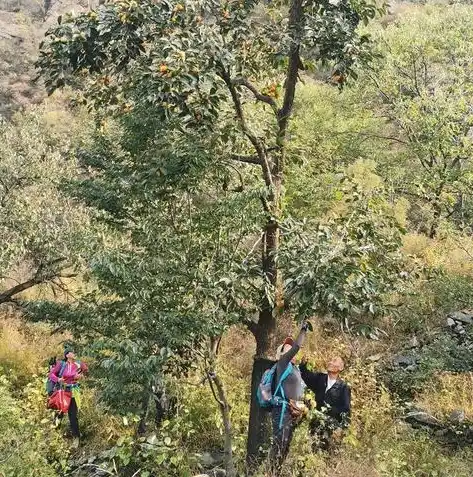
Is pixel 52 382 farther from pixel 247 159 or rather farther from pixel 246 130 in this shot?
pixel 246 130

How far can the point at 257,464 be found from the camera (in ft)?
→ 22.6

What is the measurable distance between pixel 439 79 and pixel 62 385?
14.6m

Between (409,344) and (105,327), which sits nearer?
(105,327)

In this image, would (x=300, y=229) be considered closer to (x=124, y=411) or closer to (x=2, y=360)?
(x=124, y=411)

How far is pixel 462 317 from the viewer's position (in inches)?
468

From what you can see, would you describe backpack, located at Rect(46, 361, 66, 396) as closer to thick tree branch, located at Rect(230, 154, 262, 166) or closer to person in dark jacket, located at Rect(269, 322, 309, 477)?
person in dark jacket, located at Rect(269, 322, 309, 477)

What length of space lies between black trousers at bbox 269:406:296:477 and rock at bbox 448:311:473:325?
6.80m

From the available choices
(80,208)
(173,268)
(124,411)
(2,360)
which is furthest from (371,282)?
(2,360)

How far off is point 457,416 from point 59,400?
251 inches

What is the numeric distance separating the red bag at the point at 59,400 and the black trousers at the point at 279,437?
4.70 m

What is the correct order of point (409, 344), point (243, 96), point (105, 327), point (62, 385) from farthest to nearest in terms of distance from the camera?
point (409, 344), point (62, 385), point (243, 96), point (105, 327)

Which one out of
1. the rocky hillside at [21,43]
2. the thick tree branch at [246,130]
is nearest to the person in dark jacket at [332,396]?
the thick tree branch at [246,130]

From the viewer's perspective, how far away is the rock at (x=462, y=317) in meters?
11.8

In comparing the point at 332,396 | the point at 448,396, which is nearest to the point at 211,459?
the point at 332,396
